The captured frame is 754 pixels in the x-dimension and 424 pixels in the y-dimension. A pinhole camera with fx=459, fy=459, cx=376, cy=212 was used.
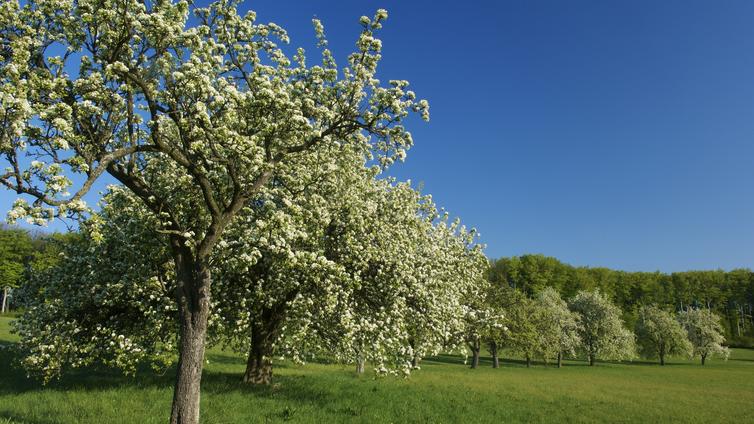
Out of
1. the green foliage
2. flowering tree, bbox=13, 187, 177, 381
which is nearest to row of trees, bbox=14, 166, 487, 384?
flowering tree, bbox=13, 187, 177, 381

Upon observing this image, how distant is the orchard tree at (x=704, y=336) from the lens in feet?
269

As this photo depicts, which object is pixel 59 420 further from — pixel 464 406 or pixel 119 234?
pixel 464 406

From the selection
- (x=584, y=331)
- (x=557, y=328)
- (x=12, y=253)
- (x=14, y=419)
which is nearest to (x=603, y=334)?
(x=584, y=331)

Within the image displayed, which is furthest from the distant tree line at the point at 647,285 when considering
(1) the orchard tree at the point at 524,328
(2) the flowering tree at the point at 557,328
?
(1) the orchard tree at the point at 524,328

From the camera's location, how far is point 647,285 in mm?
133375

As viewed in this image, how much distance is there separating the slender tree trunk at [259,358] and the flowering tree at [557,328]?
45741 millimetres

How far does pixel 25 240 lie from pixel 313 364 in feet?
274

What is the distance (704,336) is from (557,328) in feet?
133

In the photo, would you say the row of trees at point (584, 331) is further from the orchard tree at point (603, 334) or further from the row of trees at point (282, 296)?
the row of trees at point (282, 296)

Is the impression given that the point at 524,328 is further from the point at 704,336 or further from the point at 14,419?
the point at 14,419

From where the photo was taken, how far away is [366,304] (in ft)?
59.9

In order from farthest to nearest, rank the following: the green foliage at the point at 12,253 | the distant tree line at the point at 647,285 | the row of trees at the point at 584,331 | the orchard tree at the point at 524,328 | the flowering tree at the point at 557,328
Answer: the distant tree line at the point at 647,285, the green foliage at the point at 12,253, the flowering tree at the point at 557,328, the row of trees at the point at 584,331, the orchard tree at the point at 524,328

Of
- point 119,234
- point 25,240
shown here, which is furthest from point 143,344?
point 25,240

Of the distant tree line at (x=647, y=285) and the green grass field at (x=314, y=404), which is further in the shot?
the distant tree line at (x=647, y=285)
